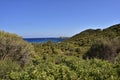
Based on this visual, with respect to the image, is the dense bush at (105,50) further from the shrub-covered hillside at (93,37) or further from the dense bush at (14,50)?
the shrub-covered hillside at (93,37)

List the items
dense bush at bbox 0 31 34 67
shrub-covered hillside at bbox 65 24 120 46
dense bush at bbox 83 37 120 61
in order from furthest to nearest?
shrub-covered hillside at bbox 65 24 120 46 < dense bush at bbox 83 37 120 61 < dense bush at bbox 0 31 34 67

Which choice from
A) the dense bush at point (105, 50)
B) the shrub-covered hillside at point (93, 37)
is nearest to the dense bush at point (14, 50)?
the dense bush at point (105, 50)

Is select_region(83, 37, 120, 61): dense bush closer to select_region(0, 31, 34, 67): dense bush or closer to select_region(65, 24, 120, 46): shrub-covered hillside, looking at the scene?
select_region(0, 31, 34, 67): dense bush

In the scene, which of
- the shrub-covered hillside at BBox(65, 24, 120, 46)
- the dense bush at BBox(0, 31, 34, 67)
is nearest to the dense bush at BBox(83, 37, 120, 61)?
the dense bush at BBox(0, 31, 34, 67)

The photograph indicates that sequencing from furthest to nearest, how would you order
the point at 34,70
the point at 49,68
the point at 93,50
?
1. the point at 93,50
2. the point at 49,68
3. the point at 34,70

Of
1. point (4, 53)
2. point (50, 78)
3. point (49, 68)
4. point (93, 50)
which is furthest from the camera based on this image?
point (93, 50)

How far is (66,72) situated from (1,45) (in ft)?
50.7

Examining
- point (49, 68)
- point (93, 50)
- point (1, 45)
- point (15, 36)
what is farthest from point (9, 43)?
point (49, 68)

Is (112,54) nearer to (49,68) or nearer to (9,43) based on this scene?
(9,43)

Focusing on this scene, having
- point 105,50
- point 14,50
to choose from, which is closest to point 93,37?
point 105,50

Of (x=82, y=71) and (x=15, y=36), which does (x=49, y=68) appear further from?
(x=15, y=36)

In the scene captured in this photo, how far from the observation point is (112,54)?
87.3 ft

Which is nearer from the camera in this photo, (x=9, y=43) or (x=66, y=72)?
(x=66, y=72)

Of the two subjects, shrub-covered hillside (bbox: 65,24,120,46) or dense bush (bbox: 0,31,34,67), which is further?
shrub-covered hillside (bbox: 65,24,120,46)
